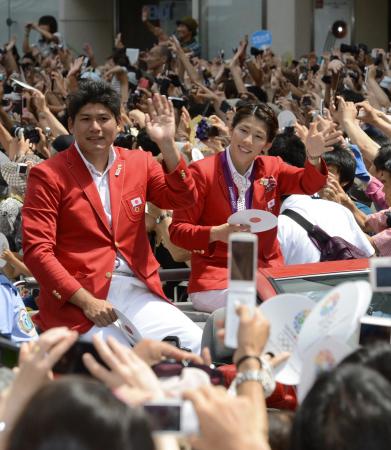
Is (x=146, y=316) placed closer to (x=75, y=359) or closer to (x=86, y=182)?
(x=86, y=182)

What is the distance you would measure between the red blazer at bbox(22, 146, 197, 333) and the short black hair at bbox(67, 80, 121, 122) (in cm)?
22

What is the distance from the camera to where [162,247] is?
24.1ft

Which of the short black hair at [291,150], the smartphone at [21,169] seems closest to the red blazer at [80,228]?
the short black hair at [291,150]

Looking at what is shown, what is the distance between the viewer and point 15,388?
238cm

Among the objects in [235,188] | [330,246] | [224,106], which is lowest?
[224,106]

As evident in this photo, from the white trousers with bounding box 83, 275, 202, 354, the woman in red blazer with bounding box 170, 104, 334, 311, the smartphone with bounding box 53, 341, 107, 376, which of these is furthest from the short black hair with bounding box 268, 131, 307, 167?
the smartphone with bounding box 53, 341, 107, 376

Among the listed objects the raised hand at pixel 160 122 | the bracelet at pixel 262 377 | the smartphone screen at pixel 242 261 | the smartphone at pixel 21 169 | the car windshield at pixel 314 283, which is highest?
the smartphone screen at pixel 242 261

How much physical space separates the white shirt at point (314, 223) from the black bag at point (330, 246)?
3 cm

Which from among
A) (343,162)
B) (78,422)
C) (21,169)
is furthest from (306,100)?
(78,422)

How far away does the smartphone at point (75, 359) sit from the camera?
2.83 metres

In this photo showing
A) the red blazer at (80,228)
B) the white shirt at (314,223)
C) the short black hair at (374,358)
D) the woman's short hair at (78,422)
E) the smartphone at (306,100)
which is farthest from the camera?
the smartphone at (306,100)

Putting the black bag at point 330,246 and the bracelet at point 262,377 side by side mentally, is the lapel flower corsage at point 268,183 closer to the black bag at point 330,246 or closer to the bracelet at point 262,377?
the black bag at point 330,246

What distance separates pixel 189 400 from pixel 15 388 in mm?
422

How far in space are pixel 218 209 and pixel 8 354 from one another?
2635 mm
